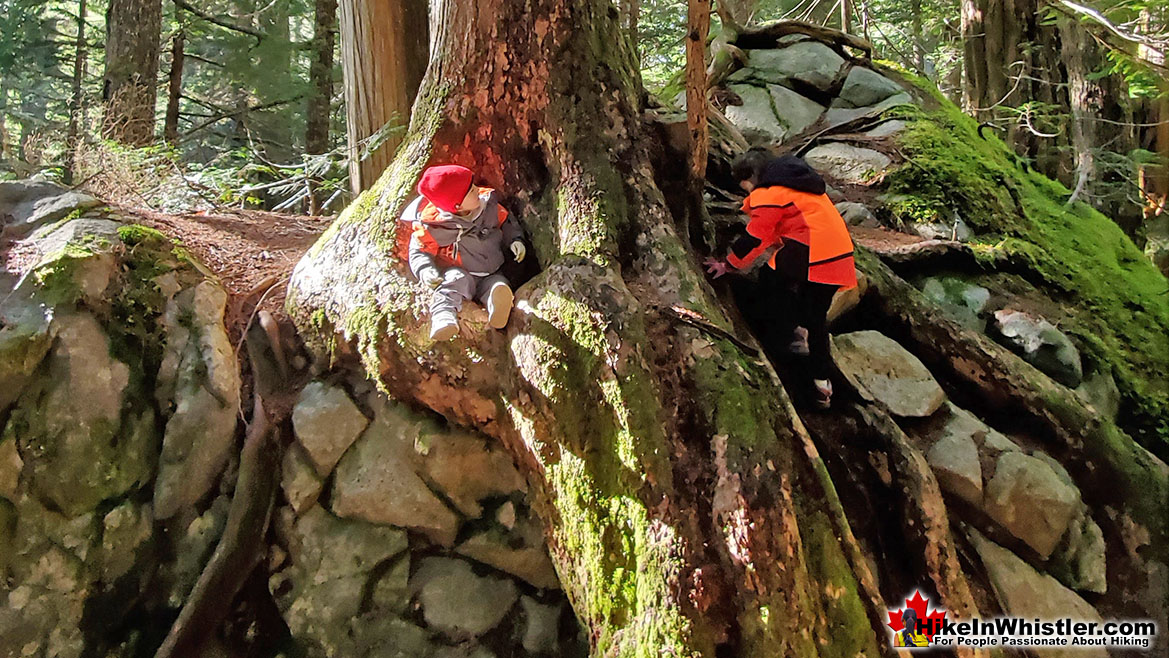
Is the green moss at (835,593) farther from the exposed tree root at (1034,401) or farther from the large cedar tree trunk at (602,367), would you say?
the exposed tree root at (1034,401)

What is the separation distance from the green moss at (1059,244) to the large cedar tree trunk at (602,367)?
2986mm

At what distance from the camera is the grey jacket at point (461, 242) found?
10.9 ft

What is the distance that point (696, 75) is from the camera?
341 centimetres

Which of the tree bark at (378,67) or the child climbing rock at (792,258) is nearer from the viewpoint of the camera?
the child climbing rock at (792,258)

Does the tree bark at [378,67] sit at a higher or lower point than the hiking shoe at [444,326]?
higher

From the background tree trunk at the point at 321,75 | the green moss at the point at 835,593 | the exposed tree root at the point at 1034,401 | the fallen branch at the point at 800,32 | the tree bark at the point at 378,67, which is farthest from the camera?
the background tree trunk at the point at 321,75

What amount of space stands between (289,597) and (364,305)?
1.53 m

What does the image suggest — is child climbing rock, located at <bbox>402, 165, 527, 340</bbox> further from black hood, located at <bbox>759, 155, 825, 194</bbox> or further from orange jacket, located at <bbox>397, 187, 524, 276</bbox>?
black hood, located at <bbox>759, 155, 825, 194</bbox>

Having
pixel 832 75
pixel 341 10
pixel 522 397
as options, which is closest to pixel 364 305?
pixel 522 397

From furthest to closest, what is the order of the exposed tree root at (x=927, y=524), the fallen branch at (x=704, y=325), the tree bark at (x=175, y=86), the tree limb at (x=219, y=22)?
the tree bark at (x=175, y=86), the tree limb at (x=219, y=22), the fallen branch at (x=704, y=325), the exposed tree root at (x=927, y=524)

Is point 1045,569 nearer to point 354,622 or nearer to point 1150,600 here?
point 1150,600

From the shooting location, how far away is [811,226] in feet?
11.0

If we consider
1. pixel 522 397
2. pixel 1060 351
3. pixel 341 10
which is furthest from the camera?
pixel 341 10

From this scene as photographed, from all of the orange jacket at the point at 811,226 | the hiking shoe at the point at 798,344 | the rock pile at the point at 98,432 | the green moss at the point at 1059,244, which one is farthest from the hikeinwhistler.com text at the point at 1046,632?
the rock pile at the point at 98,432
